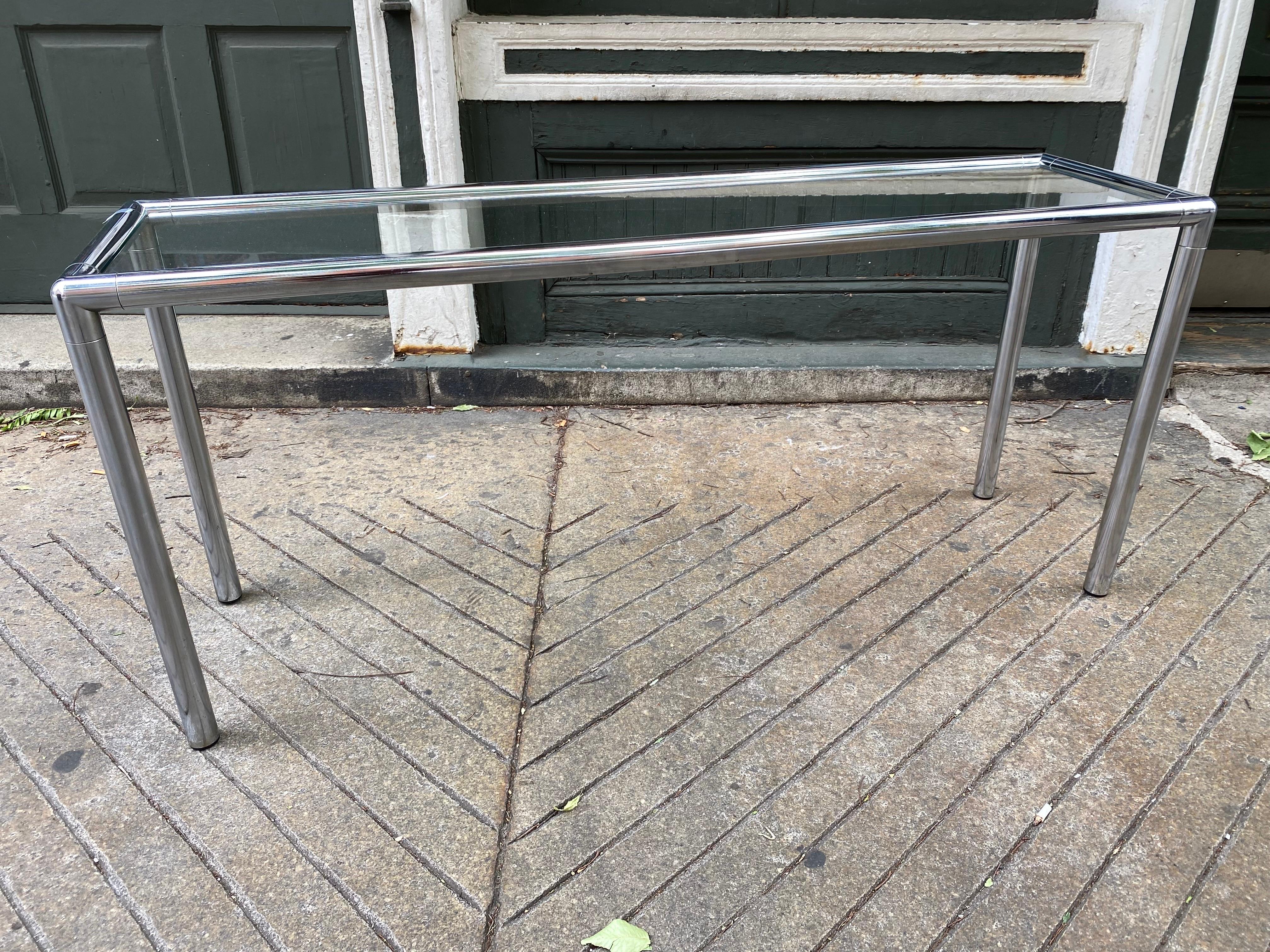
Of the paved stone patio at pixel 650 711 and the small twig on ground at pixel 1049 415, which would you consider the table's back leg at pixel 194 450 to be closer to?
the paved stone patio at pixel 650 711

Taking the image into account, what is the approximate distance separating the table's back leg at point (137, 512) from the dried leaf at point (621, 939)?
2.54 ft

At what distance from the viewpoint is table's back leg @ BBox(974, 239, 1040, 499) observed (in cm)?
201

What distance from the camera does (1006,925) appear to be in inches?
49.1

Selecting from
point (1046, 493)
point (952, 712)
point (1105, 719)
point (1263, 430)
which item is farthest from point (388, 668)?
point (1263, 430)

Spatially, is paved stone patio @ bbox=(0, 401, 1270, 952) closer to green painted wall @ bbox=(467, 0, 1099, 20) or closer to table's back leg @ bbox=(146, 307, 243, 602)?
table's back leg @ bbox=(146, 307, 243, 602)

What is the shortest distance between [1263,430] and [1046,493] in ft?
2.81

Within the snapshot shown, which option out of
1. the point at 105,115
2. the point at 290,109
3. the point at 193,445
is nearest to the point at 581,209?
the point at 193,445

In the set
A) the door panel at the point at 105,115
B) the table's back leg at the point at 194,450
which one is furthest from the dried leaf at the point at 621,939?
the door panel at the point at 105,115

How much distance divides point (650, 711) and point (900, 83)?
2087 mm

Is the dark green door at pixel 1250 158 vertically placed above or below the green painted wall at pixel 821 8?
below

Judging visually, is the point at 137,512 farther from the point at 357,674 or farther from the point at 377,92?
the point at 377,92

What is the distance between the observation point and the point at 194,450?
1.78 meters

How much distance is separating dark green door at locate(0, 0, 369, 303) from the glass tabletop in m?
1.49

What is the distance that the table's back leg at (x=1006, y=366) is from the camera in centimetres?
201
